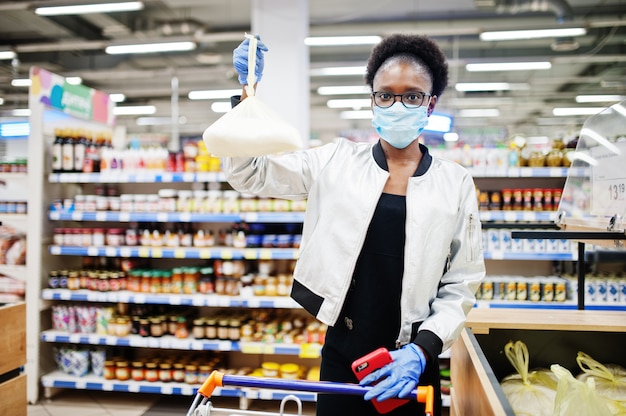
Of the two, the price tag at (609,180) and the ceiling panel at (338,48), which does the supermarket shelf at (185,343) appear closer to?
the price tag at (609,180)

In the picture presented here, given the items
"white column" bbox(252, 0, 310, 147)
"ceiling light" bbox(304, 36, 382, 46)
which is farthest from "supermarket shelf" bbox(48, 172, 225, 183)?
"ceiling light" bbox(304, 36, 382, 46)

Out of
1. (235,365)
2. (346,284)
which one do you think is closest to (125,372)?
(235,365)

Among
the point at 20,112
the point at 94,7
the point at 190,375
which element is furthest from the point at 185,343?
the point at 20,112

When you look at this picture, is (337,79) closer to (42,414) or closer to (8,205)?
(8,205)

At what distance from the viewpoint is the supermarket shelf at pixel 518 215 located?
4.00 metres

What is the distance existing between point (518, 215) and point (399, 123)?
277cm

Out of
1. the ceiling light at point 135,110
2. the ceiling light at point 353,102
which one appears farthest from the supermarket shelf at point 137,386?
the ceiling light at point 135,110

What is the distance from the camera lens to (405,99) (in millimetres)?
1672

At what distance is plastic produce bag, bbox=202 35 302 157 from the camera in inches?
57.2

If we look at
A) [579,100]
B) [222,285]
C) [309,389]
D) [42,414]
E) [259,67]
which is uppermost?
[579,100]

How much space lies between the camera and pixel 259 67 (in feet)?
5.50

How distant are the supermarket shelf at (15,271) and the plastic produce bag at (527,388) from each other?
177 inches

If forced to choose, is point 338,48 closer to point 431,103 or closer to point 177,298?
point 177,298

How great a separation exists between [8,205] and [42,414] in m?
1.99
